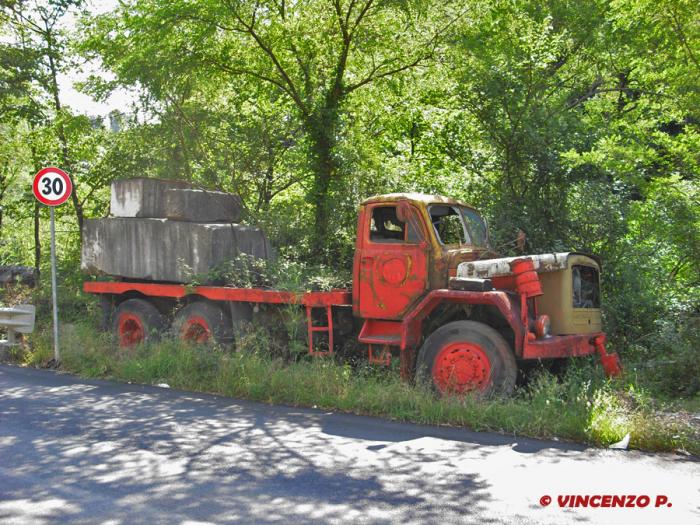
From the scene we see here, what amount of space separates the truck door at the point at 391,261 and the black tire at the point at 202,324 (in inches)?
98.6

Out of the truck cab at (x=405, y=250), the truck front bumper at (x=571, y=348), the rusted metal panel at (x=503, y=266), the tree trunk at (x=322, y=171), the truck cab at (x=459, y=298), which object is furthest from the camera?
the tree trunk at (x=322, y=171)

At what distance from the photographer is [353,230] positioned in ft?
41.1

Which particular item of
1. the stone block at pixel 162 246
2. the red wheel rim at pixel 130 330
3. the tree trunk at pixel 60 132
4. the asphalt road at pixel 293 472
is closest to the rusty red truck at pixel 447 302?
the stone block at pixel 162 246

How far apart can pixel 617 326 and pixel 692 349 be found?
4.66 ft

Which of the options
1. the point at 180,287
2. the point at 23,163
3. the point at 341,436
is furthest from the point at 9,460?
the point at 23,163

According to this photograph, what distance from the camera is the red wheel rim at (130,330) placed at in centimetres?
1185

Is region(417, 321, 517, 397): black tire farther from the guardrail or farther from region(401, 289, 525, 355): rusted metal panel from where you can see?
the guardrail

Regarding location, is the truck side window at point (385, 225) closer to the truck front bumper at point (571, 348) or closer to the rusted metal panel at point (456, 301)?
the rusted metal panel at point (456, 301)

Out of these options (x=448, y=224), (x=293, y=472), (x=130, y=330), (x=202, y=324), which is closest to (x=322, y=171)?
(x=202, y=324)

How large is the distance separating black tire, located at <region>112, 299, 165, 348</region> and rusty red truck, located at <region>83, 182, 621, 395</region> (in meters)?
1.56

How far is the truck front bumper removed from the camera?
25.2ft

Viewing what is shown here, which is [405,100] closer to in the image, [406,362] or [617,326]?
[617,326]

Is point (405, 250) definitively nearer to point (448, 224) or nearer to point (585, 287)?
point (448, 224)

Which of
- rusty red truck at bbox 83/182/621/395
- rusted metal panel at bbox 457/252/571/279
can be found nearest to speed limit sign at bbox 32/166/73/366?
rusty red truck at bbox 83/182/621/395
